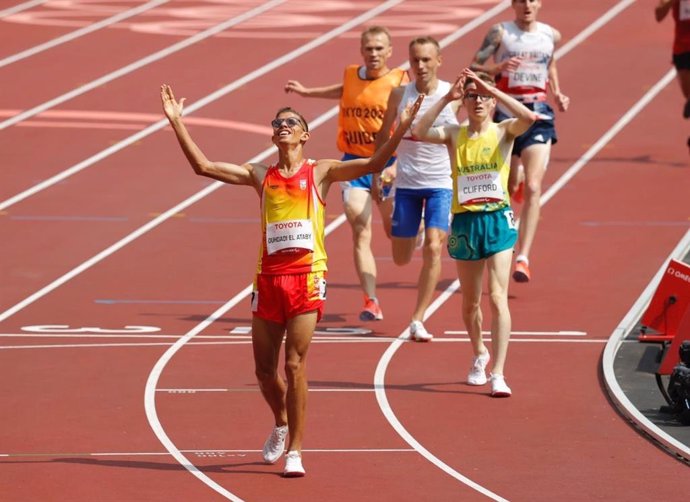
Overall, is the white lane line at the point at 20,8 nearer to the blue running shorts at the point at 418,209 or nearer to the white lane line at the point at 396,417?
the white lane line at the point at 396,417

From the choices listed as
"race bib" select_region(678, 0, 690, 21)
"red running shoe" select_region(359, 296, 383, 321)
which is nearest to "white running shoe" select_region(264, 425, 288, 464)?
"red running shoe" select_region(359, 296, 383, 321)

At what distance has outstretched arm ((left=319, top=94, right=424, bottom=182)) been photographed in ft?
Answer: 31.4

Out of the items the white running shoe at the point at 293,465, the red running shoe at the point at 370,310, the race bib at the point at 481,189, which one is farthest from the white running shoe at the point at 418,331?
the white running shoe at the point at 293,465

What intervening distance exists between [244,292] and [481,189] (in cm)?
395

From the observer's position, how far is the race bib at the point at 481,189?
11.8 meters

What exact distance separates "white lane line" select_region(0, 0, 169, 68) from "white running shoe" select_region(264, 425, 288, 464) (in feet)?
52.2

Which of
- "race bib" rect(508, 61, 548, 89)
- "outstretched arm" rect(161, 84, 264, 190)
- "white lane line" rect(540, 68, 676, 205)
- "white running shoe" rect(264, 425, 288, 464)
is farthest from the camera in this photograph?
"white lane line" rect(540, 68, 676, 205)

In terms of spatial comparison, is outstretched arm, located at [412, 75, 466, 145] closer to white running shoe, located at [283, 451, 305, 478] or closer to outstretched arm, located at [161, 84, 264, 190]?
outstretched arm, located at [161, 84, 264, 190]

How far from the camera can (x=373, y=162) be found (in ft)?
31.8

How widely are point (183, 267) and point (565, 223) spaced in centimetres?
409

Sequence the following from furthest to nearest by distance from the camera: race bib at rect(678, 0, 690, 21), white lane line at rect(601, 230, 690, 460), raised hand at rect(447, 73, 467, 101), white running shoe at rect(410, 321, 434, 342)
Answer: race bib at rect(678, 0, 690, 21)
white running shoe at rect(410, 321, 434, 342)
raised hand at rect(447, 73, 467, 101)
white lane line at rect(601, 230, 690, 460)

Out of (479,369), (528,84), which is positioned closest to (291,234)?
(479,369)

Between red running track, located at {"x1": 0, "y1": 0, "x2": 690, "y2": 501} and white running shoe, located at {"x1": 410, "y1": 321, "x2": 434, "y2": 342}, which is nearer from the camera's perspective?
red running track, located at {"x1": 0, "y1": 0, "x2": 690, "y2": 501}

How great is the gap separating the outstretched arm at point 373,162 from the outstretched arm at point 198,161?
404 mm
